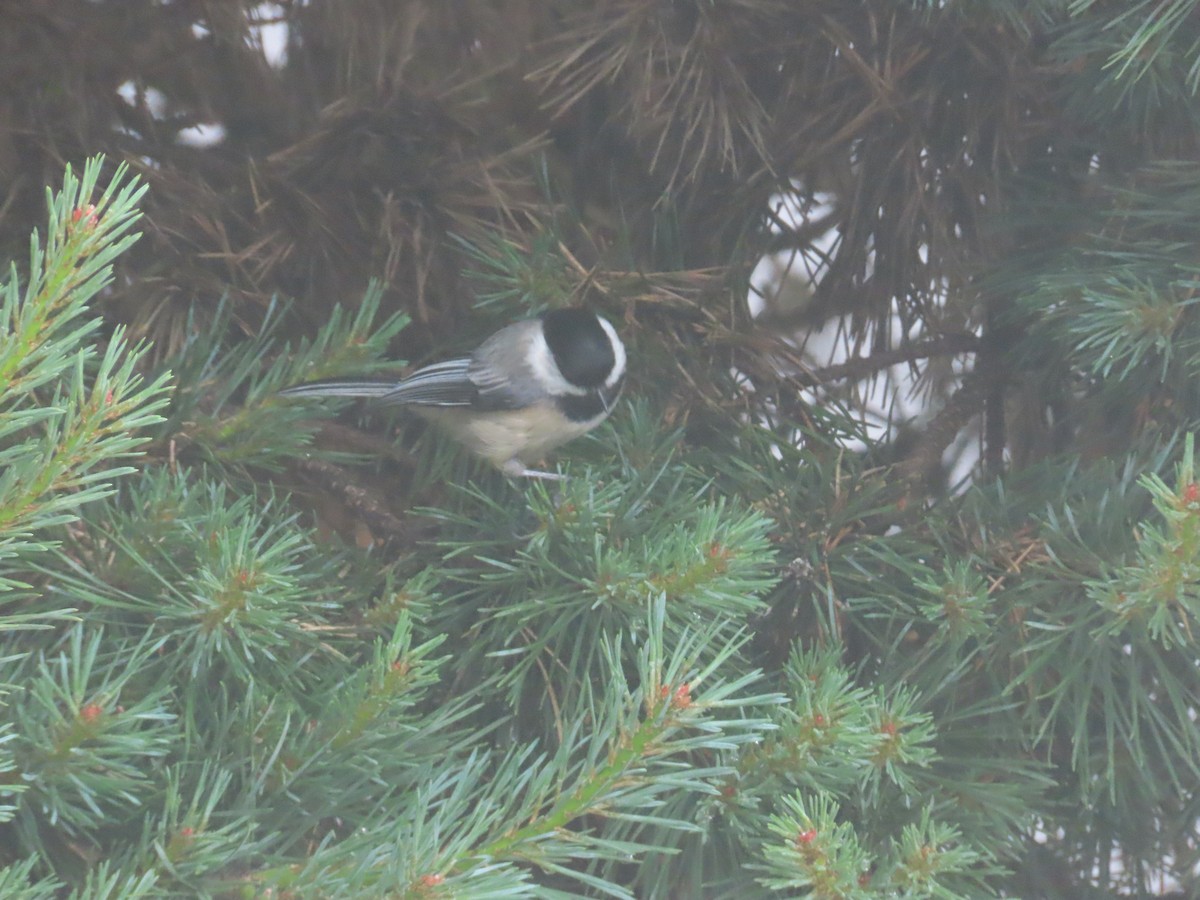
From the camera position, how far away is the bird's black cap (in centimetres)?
75

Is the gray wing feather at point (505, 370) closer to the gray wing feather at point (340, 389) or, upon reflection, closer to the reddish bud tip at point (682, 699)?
the gray wing feather at point (340, 389)

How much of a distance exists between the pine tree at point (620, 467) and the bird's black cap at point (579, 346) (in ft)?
0.11

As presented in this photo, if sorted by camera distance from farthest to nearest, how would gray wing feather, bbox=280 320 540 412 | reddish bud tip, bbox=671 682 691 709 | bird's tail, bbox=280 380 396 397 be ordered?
gray wing feather, bbox=280 320 540 412
bird's tail, bbox=280 380 396 397
reddish bud tip, bbox=671 682 691 709

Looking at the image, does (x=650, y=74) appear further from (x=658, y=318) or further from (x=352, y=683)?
(x=352, y=683)

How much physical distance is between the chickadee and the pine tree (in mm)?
28

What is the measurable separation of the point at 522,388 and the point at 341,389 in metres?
0.25

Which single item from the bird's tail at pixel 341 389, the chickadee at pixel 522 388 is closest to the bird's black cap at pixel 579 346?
the chickadee at pixel 522 388

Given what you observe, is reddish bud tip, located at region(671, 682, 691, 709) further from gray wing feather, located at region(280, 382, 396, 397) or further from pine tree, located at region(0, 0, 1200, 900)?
gray wing feather, located at region(280, 382, 396, 397)

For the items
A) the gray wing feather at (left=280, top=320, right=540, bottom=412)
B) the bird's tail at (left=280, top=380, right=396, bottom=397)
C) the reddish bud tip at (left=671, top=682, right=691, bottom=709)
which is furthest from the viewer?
the gray wing feather at (left=280, top=320, right=540, bottom=412)

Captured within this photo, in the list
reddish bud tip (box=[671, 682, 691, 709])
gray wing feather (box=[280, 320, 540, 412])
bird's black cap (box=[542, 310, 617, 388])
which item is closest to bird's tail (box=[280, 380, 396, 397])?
gray wing feather (box=[280, 320, 540, 412])

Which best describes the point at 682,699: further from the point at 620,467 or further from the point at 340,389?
the point at 340,389

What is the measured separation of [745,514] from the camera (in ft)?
1.76

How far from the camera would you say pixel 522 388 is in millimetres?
931

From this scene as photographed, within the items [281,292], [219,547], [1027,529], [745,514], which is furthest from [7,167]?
[1027,529]
